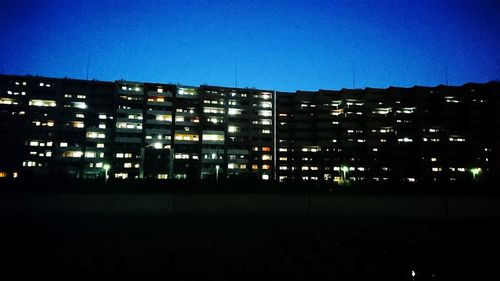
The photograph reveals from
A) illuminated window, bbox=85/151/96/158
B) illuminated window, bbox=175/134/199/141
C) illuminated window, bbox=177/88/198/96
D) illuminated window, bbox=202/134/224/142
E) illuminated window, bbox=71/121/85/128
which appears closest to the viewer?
illuminated window, bbox=85/151/96/158

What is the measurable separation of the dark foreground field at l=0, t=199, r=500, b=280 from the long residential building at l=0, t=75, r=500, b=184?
47149 millimetres

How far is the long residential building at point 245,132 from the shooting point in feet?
222

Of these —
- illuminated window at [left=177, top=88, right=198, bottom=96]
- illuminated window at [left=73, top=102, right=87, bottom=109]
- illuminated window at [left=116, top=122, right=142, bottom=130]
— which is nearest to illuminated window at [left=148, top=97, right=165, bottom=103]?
illuminated window at [left=177, top=88, right=198, bottom=96]

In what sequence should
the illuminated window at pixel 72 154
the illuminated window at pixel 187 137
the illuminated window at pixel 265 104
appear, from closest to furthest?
Answer: the illuminated window at pixel 72 154 < the illuminated window at pixel 187 137 < the illuminated window at pixel 265 104

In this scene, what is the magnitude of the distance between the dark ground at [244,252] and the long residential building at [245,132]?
1869 inches

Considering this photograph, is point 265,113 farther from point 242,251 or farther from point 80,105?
point 242,251

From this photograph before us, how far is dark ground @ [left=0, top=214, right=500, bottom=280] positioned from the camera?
35.3ft

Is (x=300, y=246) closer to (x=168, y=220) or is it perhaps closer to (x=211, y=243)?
(x=211, y=243)

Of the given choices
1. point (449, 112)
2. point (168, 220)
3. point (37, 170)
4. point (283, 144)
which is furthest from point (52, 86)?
point (449, 112)

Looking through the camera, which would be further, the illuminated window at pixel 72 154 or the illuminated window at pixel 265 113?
the illuminated window at pixel 265 113

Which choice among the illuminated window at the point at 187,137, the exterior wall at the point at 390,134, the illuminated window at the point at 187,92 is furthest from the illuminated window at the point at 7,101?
the exterior wall at the point at 390,134

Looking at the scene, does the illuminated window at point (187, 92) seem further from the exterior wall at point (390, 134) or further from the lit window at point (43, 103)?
the lit window at point (43, 103)

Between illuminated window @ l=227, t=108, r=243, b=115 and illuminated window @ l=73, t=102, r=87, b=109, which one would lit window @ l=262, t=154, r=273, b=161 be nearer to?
A: illuminated window @ l=227, t=108, r=243, b=115

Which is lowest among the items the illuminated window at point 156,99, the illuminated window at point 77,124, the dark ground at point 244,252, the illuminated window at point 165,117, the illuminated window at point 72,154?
the dark ground at point 244,252
